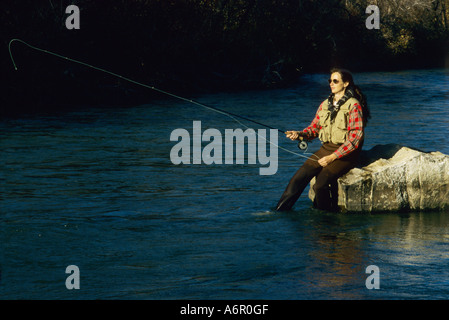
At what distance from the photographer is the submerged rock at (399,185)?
8570 mm

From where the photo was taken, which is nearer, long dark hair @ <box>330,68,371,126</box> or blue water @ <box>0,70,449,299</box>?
blue water @ <box>0,70,449,299</box>

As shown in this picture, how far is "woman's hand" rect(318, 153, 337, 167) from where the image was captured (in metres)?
8.38

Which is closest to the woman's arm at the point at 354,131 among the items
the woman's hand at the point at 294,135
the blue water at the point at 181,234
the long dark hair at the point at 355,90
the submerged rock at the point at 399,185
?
the long dark hair at the point at 355,90

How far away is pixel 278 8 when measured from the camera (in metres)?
29.8

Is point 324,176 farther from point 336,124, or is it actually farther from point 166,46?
point 166,46

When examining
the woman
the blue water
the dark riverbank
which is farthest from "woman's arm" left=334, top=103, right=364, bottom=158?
the dark riverbank

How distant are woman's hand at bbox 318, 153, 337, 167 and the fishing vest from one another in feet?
0.62

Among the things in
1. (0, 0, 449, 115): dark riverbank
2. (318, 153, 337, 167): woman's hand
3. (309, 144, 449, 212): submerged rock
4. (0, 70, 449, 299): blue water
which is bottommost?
(0, 70, 449, 299): blue water

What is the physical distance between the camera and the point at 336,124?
27.7ft

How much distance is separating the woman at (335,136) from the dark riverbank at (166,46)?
12589 millimetres

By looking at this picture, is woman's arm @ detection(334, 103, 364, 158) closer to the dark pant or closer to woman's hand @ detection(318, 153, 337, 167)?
woman's hand @ detection(318, 153, 337, 167)

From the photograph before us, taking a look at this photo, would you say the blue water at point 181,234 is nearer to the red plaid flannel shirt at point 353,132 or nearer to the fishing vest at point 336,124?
the red plaid flannel shirt at point 353,132

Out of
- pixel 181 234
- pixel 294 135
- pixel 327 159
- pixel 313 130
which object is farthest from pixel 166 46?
pixel 181 234
